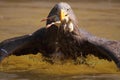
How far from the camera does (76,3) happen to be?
18.7 metres

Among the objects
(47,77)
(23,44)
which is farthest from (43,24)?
(47,77)

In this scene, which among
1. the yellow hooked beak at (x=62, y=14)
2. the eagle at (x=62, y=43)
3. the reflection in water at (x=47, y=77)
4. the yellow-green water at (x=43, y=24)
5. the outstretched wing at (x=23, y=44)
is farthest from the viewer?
the outstretched wing at (x=23, y=44)

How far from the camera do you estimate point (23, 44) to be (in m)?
8.57

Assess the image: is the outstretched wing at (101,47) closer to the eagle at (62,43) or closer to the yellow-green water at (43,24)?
the eagle at (62,43)

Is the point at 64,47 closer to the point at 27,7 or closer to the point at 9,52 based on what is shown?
the point at 9,52

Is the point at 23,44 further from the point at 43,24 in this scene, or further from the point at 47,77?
the point at 43,24

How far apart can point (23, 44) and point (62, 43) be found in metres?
0.72

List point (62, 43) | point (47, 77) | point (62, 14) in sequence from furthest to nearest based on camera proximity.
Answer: point (62, 43) < point (62, 14) < point (47, 77)

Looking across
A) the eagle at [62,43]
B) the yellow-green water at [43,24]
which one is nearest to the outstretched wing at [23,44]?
the eagle at [62,43]

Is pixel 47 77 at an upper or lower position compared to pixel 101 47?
lower

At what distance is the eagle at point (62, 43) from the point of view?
8.02m

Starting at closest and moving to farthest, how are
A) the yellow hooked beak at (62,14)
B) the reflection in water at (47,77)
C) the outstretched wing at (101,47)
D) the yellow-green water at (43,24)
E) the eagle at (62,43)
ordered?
the reflection in water at (47,77) < the yellow hooked beak at (62,14) < the yellow-green water at (43,24) < the eagle at (62,43) < the outstretched wing at (101,47)

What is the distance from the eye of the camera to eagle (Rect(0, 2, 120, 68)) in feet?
26.3

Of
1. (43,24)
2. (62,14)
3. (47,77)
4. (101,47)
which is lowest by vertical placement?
(43,24)
